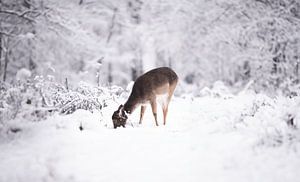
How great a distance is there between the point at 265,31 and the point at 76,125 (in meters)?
9.28

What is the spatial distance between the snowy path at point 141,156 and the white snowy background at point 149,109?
0.5 inches

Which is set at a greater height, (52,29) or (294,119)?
(52,29)

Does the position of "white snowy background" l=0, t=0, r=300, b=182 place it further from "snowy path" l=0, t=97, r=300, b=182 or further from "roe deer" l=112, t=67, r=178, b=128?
"roe deer" l=112, t=67, r=178, b=128

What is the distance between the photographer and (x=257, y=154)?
3.22 meters

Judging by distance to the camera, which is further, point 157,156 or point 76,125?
point 76,125

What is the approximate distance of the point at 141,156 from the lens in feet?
11.5

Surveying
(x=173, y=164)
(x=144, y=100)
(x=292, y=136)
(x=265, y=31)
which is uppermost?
(x=265, y=31)

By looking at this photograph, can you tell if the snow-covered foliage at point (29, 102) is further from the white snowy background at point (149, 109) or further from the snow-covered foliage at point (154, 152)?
the snow-covered foliage at point (154, 152)

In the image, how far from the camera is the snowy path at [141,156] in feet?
9.91

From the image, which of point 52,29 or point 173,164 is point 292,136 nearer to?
point 173,164

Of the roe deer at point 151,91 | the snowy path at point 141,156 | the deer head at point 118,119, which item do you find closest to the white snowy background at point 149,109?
the snowy path at point 141,156

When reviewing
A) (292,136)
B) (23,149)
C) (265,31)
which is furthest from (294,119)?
(265,31)

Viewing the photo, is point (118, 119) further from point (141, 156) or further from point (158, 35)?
point (158, 35)

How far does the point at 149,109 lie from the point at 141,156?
15.7ft
